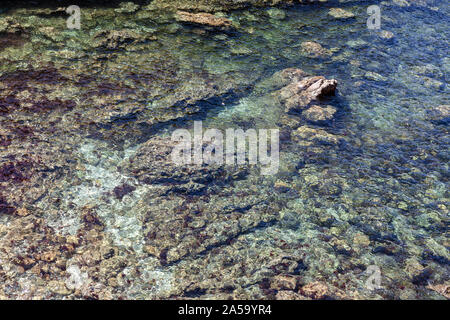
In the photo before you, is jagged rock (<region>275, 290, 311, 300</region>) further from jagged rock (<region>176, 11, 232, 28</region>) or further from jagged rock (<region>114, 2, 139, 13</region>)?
jagged rock (<region>114, 2, 139, 13</region>)

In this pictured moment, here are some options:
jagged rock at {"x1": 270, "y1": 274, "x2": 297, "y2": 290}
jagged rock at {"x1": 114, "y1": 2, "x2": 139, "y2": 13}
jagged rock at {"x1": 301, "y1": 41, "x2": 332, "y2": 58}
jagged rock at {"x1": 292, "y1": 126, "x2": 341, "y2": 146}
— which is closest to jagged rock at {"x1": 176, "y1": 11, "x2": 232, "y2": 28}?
jagged rock at {"x1": 114, "y1": 2, "x2": 139, "y2": 13}

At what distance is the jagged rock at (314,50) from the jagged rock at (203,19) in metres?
1.80

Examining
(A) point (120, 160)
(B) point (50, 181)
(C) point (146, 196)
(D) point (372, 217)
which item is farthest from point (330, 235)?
(B) point (50, 181)

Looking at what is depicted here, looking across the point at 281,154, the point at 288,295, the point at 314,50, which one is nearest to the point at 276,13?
the point at 314,50

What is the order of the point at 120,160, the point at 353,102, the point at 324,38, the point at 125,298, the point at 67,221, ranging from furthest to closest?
1. the point at 324,38
2. the point at 353,102
3. the point at 120,160
4. the point at 67,221
5. the point at 125,298

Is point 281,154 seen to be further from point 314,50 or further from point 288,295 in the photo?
point 314,50

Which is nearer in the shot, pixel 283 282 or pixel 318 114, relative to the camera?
pixel 283 282

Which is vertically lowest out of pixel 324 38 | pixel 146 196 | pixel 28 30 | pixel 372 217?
pixel 372 217

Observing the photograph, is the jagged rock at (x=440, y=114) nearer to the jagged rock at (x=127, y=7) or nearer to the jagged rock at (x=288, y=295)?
the jagged rock at (x=288, y=295)

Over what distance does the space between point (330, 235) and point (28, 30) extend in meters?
6.84

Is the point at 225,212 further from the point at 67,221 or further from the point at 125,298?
the point at 67,221

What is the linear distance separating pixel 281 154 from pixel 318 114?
1.30 m

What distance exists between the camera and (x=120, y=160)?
5.34m

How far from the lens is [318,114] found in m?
6.59
